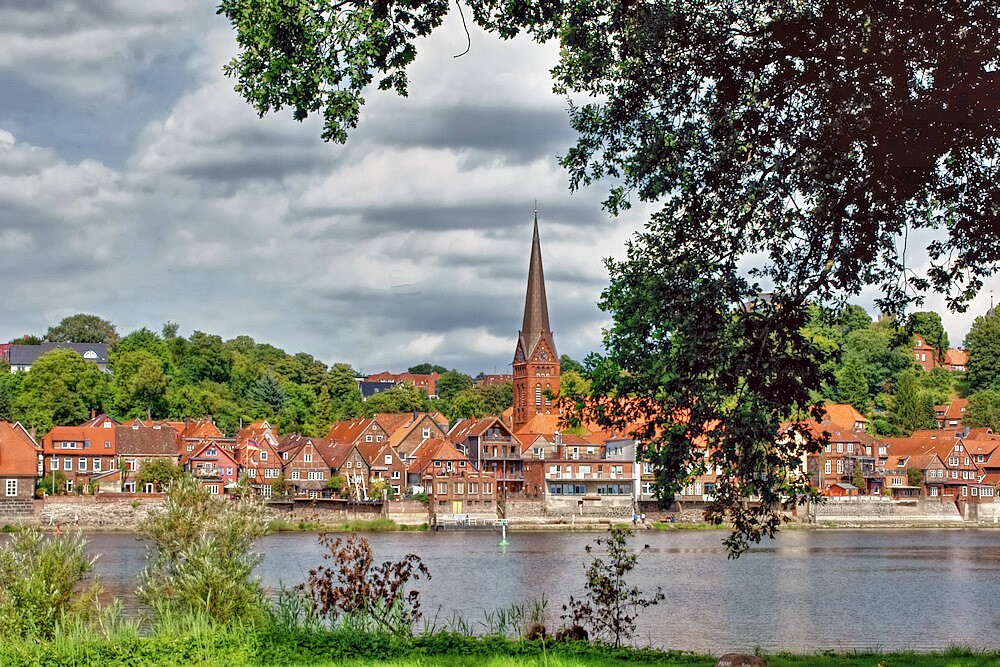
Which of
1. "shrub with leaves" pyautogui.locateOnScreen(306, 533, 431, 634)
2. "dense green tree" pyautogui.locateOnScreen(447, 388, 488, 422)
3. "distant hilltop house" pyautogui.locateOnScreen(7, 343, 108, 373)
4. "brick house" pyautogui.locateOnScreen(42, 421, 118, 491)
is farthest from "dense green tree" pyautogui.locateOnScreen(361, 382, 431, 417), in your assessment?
"shrub with leaves" pyautogui.locateOnScreen(306, 533, 431, 634)

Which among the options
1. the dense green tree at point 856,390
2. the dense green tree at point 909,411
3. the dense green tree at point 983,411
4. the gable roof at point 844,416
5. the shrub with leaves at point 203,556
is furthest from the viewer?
the dense green tree at point 856,390

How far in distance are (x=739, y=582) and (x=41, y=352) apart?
128934mm

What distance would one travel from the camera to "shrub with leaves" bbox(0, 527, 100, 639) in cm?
1527

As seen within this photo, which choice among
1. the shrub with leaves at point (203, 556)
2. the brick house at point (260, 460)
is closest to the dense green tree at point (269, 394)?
the brick house at point (260, 460)

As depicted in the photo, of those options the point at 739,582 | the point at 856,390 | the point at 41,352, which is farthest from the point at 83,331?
the point at 739,582

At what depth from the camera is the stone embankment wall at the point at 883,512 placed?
88125mm

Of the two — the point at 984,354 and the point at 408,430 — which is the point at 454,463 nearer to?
the point at 408,430

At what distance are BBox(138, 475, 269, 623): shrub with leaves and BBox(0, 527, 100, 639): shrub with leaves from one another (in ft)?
3.24

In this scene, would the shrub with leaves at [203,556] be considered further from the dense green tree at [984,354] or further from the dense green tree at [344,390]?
the dense green tree at [984,354]

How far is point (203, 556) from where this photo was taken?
16.7 m

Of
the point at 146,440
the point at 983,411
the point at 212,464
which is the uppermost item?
the point at 983,411

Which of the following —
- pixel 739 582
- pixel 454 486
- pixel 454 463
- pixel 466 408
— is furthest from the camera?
pixel 466 408

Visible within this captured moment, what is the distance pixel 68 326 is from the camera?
158125mm

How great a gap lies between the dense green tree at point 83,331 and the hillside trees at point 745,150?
15221 cm
